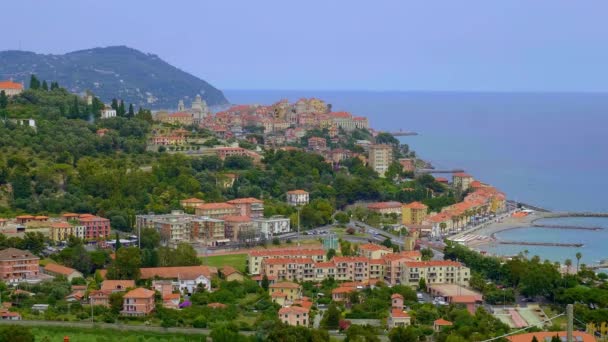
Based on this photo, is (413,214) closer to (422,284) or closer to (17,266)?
(422,284)

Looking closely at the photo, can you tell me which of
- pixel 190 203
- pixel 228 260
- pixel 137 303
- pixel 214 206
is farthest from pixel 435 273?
pixel 190 203

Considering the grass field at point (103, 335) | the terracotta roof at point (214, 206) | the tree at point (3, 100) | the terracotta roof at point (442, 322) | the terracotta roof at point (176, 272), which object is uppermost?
the tree at point (3, 100)

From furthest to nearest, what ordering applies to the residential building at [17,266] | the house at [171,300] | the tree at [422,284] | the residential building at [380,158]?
the residential building at [380,158] → the tree at [422,284] → the residential building at [17,266] → the house at [171,300]

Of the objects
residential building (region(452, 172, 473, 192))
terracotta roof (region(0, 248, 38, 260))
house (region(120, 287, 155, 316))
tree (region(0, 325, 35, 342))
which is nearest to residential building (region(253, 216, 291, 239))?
terracotta roof (region(0, 248, 38, 260))

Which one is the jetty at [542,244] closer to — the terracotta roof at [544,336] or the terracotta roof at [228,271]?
the terracotta roof at [228,271]

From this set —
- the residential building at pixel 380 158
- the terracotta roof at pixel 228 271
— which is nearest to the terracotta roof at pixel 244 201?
the terracotta roof at pixel 228 271

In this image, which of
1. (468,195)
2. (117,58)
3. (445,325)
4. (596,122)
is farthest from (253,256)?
(117,58)
